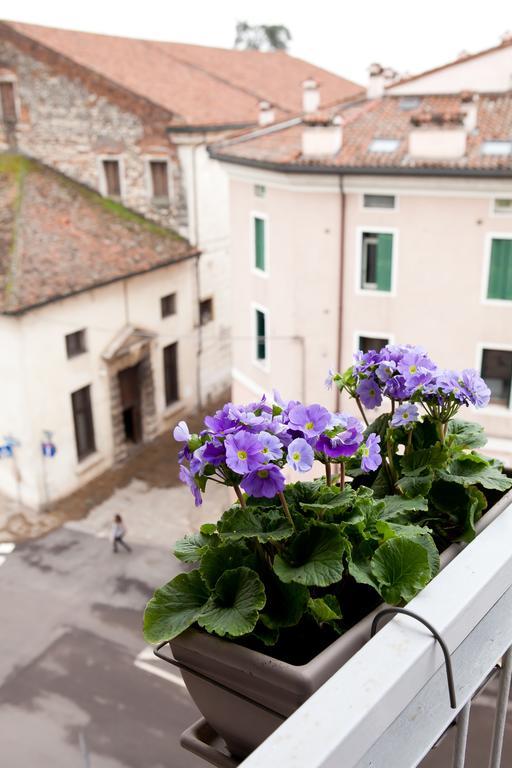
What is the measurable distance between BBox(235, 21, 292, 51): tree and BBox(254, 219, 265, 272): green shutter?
1620 inches

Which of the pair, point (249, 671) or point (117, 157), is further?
point (117, 157)

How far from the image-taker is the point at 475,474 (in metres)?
2.00

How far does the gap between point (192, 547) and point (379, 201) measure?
1167 cm

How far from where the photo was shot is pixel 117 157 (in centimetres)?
Result: 2006

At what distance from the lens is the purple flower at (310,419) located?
1.73 metres

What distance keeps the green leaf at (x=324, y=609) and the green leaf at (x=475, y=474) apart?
524 millimetres

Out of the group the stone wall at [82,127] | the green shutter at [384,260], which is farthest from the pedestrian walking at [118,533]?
the stone wall at [82,127]

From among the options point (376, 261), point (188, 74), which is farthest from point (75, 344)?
point (188, 74)

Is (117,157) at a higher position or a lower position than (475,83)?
lower

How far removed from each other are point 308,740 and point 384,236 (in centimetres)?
1235

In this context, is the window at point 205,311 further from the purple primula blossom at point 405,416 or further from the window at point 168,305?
the purple primula blossom at point 405,416

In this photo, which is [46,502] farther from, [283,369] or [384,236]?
[384,236]

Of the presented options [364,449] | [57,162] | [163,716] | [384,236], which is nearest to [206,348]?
[57,162]

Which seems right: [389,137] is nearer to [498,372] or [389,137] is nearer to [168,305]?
[498,372]
